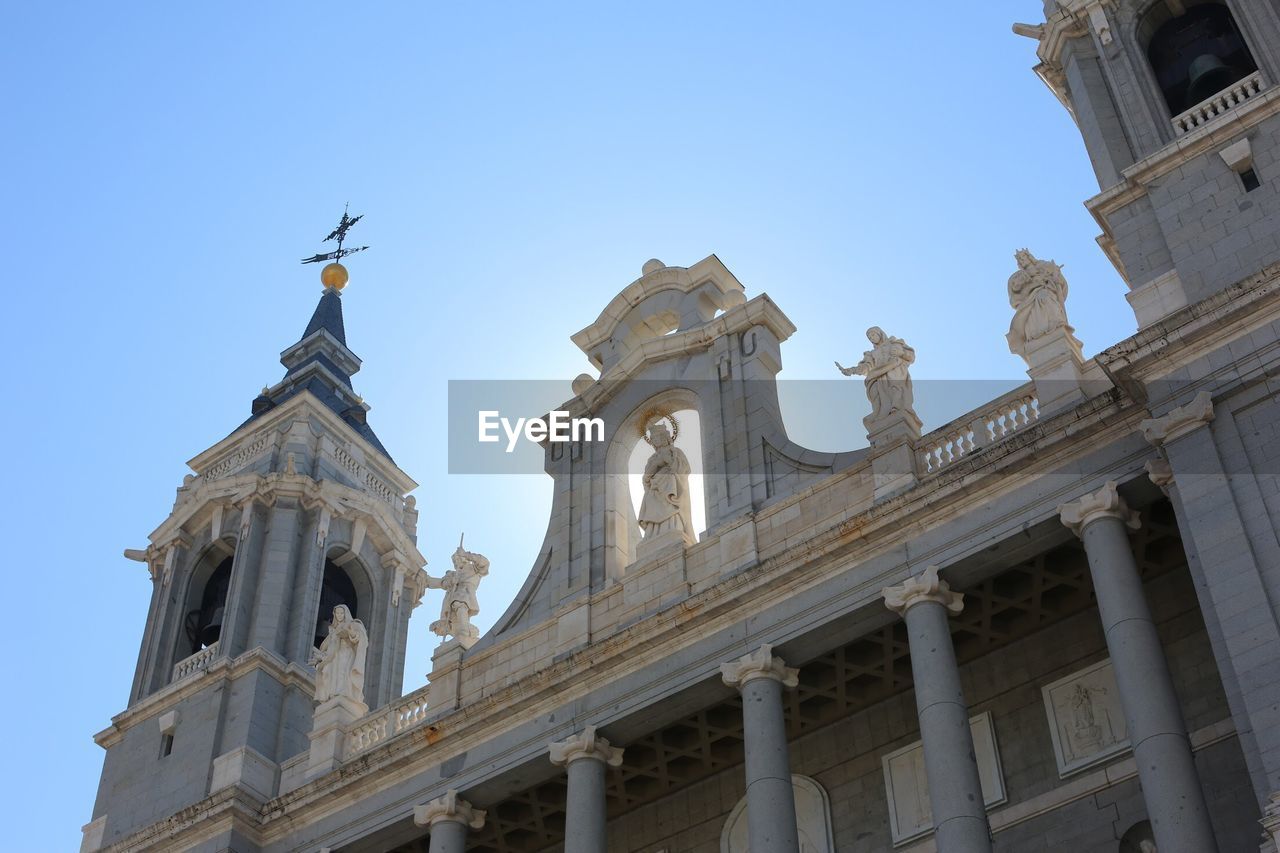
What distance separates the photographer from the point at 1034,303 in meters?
24.7

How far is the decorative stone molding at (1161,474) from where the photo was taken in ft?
68.6

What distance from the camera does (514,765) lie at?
25.5m

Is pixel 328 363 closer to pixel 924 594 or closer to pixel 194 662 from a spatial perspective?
pixel 194 662

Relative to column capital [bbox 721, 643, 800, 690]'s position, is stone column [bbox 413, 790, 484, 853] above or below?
below

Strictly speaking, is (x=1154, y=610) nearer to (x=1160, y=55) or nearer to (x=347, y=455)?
(x=1160, y=55)

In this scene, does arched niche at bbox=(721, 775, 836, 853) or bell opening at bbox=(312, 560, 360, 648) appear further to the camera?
bell opening at bbox=(312, 560, 360, 648)

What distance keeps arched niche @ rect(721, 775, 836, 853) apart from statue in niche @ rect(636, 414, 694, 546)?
158 inches

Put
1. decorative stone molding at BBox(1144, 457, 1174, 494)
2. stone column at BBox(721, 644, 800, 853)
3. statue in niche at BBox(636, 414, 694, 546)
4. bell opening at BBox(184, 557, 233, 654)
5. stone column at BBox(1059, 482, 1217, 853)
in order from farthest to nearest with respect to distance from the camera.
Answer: bell opening at BBox(184, 557, 233, 654) → statue in niche at BBox(636, 414, 694, 546) → stone column at BBox(721, 644, 800, 853) → decorative stone molding at BBox(1144, 457, 1174, 494) → stone column at BBox(1059, 482, 1217, 853)

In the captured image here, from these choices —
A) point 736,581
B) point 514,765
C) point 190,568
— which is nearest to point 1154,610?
point 736,581

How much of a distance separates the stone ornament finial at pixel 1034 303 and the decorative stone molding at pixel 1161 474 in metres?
3.48

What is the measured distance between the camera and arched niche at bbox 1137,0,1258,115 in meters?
26.4

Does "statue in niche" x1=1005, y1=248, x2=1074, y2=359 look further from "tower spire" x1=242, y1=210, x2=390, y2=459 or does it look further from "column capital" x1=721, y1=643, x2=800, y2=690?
"tower spire" x1=242, y1=210, x2=390, y2=459

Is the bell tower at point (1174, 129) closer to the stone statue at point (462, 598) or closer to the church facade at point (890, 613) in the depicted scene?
the church facade at point (890, 613)

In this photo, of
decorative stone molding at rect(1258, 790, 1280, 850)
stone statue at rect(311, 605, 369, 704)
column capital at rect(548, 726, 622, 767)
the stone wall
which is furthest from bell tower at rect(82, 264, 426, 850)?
decorative stone molding at rect(1258, 790, 1280, 850)
